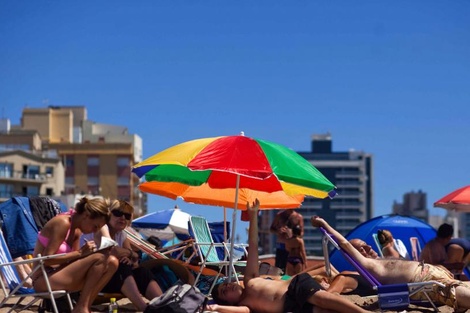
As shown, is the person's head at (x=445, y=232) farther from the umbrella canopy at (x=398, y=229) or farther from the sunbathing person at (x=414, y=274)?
the umbrella canopy at (x=398, y=229)

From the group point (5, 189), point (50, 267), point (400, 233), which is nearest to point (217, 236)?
point (400, 233)

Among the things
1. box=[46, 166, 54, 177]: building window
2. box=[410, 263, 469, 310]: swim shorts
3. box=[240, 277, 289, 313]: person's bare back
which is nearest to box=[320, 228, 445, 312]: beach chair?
box=[410, 263, 469, 310]: swim shorts

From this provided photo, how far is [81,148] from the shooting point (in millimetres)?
90812

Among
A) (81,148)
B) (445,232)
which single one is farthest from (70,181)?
(445,232)

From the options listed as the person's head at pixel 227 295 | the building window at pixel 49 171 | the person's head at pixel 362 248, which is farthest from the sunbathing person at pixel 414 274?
the building window at pixel 49 171

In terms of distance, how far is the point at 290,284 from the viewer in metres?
7.69

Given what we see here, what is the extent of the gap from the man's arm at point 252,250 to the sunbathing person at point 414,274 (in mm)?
755

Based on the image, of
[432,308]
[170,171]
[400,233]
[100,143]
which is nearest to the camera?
[432,308]

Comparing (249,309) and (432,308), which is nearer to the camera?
(249,309)

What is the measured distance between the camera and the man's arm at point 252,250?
26.6 feet

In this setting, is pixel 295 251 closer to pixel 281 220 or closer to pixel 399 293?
pixel 281 220

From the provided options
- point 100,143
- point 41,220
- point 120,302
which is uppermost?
point 100,143

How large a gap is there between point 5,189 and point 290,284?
72.9 meters

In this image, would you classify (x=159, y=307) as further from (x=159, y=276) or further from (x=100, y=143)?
(x=100, y=143)
